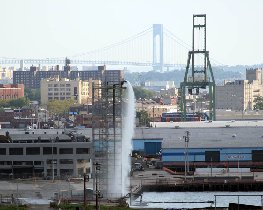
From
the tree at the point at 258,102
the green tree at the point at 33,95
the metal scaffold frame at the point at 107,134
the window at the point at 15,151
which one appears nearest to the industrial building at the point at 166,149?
the window at the point at 15,151

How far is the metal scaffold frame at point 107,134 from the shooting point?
36.9 metres

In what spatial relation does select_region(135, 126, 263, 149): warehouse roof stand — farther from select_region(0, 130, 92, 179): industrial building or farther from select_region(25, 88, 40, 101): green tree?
select_region(25, 88, 40, 101): green tree

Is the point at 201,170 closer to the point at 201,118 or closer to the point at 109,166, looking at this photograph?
the point at 109,166

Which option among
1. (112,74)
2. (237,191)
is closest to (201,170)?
(237,191)

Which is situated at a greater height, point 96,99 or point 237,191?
point 96,99

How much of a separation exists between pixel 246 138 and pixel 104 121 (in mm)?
21382

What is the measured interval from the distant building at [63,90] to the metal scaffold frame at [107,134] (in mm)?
87481

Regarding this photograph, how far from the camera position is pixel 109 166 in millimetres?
36938

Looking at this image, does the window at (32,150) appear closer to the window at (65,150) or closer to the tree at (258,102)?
the window at (65,150)

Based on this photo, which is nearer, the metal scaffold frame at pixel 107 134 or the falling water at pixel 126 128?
the metal scaffold frame at pixel 107 134

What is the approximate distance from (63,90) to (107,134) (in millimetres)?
89802

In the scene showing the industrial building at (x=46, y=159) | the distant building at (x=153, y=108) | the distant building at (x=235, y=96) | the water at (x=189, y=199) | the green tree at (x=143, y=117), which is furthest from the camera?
the distant building at (x=235, y=96)

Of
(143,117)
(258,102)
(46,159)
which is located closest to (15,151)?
(46,159)

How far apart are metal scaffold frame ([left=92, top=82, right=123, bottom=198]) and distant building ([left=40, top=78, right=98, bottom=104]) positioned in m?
87.5
